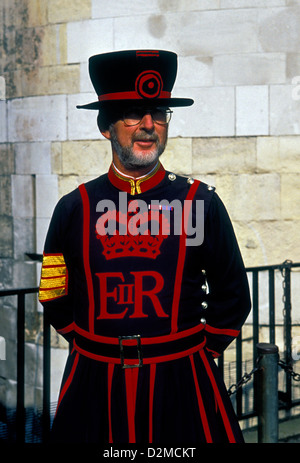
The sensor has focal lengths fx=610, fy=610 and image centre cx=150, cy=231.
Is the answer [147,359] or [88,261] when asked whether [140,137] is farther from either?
[147,359]

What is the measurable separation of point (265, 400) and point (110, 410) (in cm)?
127

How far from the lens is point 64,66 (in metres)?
5.42

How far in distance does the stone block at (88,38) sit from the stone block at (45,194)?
107 cm

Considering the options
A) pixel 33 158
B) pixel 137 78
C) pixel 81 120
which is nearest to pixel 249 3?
pixel 81 120

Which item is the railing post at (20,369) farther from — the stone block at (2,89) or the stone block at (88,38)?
the stone block at (2,89)

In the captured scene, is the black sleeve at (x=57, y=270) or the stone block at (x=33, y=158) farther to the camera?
the stone block at (x=33, y=158)

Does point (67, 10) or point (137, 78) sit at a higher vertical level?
point (67, 10)

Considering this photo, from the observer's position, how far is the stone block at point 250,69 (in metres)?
4.98

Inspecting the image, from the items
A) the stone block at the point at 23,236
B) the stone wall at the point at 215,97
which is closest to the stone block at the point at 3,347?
the stone block at the point at 23,236

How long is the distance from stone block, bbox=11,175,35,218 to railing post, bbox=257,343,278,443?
2.96m

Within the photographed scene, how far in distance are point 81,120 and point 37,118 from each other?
1.59 feet

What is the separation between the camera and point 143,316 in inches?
97.6
